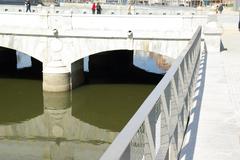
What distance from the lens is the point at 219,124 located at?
6844 mm

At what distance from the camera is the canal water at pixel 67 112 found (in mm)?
15445

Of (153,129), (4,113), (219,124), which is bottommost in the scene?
(4,113)

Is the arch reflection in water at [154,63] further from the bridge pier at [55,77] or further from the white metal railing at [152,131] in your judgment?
the white metal railing at [152,131]

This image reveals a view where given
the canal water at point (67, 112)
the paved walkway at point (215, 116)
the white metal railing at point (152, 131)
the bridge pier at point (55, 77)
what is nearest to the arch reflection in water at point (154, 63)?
the canal water at point (67, 112)

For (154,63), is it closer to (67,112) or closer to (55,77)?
(55,77)

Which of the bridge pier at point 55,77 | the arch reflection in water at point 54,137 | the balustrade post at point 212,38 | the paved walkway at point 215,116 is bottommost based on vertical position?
the arch reflection in water at point 54,137

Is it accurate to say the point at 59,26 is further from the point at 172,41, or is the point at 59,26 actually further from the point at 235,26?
the point at 235,26

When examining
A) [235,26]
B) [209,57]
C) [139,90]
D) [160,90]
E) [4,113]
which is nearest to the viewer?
[160,90]

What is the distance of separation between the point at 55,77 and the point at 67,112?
250cm

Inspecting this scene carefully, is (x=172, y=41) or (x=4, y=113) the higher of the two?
(x=172, y=41)

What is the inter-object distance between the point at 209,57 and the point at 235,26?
1435cm

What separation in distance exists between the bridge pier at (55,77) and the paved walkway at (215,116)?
9625mm

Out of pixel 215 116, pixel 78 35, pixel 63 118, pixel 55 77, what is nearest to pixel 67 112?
pixel 63 118

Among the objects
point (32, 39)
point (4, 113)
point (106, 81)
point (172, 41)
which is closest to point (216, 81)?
point (172, 41)
